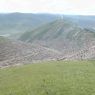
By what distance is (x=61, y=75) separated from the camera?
41.0m

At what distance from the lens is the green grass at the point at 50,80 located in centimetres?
3481

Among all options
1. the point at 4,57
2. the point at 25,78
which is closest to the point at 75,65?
the point at 25,78

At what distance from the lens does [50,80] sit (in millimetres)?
38344

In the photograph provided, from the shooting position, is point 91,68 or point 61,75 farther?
point 91,68

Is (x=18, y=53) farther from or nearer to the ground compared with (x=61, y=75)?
nearer to the ground

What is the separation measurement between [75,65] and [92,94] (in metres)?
14.2

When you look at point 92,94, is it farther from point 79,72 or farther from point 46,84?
point 79,72

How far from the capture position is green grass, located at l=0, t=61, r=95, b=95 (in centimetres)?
3481

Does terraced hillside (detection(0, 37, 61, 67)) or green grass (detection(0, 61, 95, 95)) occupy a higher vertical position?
green grass (detection(0, 61, 95, 95))

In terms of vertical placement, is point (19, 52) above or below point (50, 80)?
below

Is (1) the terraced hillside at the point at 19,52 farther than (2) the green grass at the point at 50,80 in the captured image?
Yes

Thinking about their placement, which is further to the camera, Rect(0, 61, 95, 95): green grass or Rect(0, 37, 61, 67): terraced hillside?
Rect(0, 37, 61, 67): terraced hillside

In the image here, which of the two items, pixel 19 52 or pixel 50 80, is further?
pixel 19 52

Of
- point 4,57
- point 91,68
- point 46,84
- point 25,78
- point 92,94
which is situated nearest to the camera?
point 92,94
